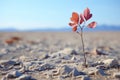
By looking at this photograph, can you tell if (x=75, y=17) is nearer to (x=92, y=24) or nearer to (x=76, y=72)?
(x=92, y=24)

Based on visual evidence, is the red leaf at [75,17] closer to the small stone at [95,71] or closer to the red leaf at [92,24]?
the red leaf at [92,24]

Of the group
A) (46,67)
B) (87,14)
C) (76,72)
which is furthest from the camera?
(46,67)

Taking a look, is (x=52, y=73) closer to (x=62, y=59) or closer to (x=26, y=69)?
(x=26, y=69)

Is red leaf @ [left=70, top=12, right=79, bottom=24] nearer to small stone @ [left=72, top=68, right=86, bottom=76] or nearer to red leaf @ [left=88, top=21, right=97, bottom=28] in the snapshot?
red leaf @ [left=88, top=21, right=97, bottom=28]

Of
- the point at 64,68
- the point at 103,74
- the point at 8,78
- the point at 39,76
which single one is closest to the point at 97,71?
the point at 103,74

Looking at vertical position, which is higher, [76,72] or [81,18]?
[81,18]

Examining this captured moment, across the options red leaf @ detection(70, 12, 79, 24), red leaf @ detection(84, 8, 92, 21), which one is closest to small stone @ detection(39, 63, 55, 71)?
red leaf @ detection(70, 12, 79, 24)

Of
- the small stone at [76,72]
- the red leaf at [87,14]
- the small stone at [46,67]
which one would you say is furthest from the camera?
the small stone at [46,67]

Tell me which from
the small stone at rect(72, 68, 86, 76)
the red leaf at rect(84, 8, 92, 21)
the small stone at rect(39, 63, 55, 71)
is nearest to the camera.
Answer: the small stone at rect(72, 68, 86, 76)

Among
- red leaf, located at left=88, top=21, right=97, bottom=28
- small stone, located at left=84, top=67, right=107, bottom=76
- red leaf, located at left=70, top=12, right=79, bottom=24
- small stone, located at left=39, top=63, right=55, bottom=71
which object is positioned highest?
red leaf, located at left=70, top=12, right=79, bottom=24

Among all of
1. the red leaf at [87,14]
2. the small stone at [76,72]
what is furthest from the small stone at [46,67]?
the red leaf at [87,14]

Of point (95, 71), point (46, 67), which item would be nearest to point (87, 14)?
point (95, 71)
